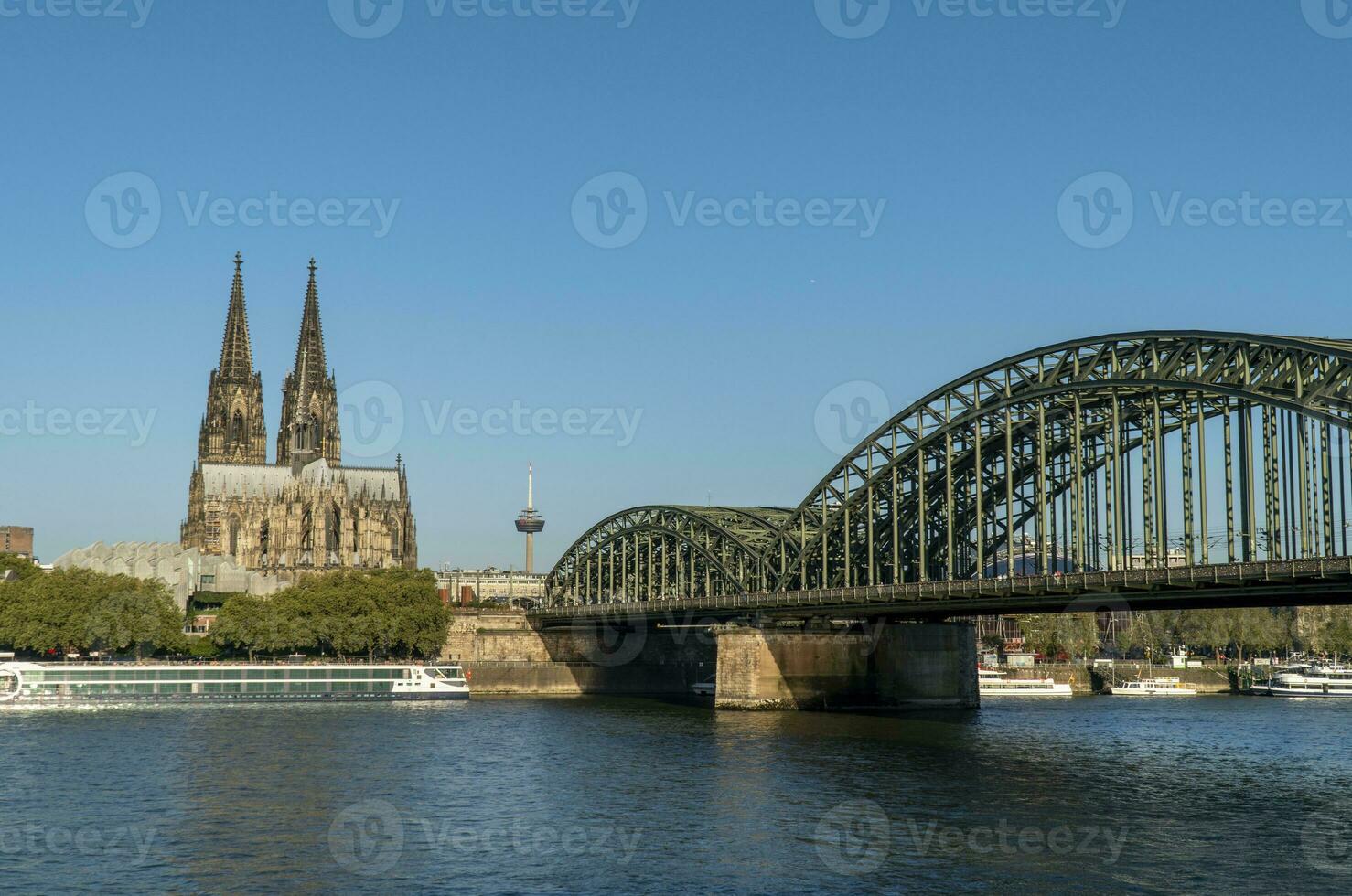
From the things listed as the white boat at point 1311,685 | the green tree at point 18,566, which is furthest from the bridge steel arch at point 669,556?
the green tree at point 18,566

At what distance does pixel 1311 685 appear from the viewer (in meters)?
→ 156

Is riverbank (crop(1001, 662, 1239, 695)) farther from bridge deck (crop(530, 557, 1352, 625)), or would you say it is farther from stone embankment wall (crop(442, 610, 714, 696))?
bridge deck (crop(530, 557, 1352, 625))

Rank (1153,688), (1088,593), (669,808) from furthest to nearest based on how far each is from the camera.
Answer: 1. (1153,688)
2. (1088,593)
3. (669,808)

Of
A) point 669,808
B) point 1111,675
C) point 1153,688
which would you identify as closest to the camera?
point 669,808

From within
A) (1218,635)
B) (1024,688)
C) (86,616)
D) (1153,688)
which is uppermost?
(86,616)

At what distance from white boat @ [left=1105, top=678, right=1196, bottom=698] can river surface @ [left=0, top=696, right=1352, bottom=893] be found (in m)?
60.8

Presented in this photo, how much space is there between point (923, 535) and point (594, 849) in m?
53.9

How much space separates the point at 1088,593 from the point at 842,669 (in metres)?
37.4

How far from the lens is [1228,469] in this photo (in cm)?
8038

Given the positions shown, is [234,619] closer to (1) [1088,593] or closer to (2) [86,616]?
(2) [86,616]

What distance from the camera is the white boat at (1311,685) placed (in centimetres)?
15288

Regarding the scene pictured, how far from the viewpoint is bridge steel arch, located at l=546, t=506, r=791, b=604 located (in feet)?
445

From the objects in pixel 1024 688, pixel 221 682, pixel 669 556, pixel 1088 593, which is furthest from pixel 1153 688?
Result: pixel 221 682

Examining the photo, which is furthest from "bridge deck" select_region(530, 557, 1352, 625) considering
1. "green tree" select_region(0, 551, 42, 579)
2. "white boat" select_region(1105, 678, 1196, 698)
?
"green tree" select_region(0, 551, 42, 579)
